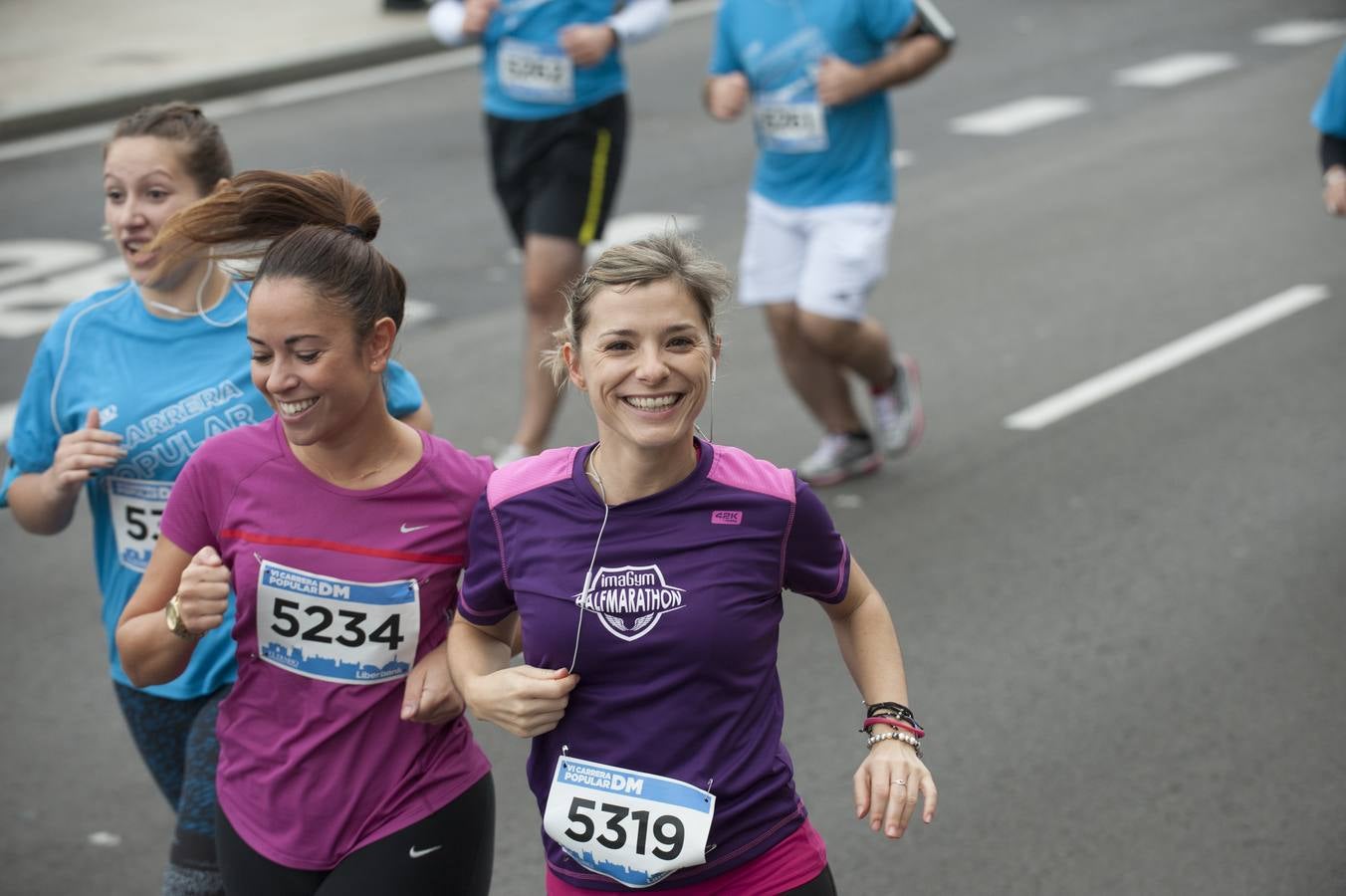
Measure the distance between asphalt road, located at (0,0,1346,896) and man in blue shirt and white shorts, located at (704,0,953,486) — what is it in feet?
2.25

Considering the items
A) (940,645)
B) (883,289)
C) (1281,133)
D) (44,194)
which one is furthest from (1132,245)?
(44,194)

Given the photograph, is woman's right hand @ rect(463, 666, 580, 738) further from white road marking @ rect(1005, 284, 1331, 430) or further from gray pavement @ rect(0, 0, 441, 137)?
gray pavement @ rect(0, 0, 441, 137)

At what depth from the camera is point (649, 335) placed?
9.75 ft

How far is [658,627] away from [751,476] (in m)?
0.31

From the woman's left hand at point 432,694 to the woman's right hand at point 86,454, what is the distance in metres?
0.84

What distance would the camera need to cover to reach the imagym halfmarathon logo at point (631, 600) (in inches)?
116

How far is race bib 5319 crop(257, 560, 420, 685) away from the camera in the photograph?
10.5 feet

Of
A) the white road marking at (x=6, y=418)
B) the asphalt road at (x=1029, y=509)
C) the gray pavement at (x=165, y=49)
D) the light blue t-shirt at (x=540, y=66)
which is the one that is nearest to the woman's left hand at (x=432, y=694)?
the asphalt road at (x=1029, y=509)

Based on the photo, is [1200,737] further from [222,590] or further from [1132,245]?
[1132,245]

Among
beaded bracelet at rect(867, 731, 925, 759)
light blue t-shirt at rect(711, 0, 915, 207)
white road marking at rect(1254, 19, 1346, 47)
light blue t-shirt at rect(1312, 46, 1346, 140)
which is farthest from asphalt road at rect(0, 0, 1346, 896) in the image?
white road marking at rect(1254, 19, 1346, 47)

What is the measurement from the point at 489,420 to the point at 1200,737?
3.87 metres

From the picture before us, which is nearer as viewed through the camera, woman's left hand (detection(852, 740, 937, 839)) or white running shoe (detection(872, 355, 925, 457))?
woman's left hand (detection(852, 740, 937, 839))

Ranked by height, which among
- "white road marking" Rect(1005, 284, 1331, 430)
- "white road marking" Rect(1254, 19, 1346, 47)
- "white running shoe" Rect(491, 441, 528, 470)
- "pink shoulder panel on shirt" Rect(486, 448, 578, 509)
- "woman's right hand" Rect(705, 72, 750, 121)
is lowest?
"white road marking" Rect(1254, 19, 1346, 47)

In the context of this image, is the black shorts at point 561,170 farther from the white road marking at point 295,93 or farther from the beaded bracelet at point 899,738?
the white road marking at point 295,93
